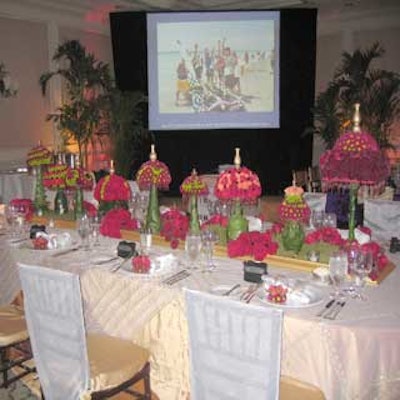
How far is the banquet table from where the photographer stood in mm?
1794

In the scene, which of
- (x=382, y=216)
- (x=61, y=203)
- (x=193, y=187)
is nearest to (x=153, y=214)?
(x=193, y=187)

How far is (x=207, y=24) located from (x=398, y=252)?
6075mm

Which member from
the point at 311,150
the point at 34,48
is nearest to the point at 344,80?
the point at 311,150

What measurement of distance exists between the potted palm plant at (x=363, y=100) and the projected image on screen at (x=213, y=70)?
86cm

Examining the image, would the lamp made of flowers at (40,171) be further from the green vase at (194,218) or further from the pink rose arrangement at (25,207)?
the green vase at (194,218)

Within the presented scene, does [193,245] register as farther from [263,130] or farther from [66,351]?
[263,130]

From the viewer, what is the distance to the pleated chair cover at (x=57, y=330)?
2062mm

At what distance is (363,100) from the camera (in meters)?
7.56

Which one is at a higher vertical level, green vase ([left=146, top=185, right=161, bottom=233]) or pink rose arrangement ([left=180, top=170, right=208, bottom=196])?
pink rose arrangement ([left=180, top=170, right=208, bottom=196])

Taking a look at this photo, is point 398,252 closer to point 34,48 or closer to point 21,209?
point 21,209

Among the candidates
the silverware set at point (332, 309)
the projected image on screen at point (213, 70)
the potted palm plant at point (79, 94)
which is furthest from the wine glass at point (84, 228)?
the projected image on screen at point (213, 70)

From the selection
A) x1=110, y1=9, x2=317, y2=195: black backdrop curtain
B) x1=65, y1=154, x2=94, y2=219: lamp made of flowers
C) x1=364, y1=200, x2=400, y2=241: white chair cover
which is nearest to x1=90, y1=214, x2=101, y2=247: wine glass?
x1=65, y1=154, x2=94, y2=219: lamp made of flowers

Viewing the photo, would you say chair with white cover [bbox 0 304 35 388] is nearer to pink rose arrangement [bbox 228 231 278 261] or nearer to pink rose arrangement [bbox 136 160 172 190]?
pink rose arrangement [bbox 136 160 172 190]

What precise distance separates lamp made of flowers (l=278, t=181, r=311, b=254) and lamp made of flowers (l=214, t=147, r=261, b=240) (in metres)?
0.21
